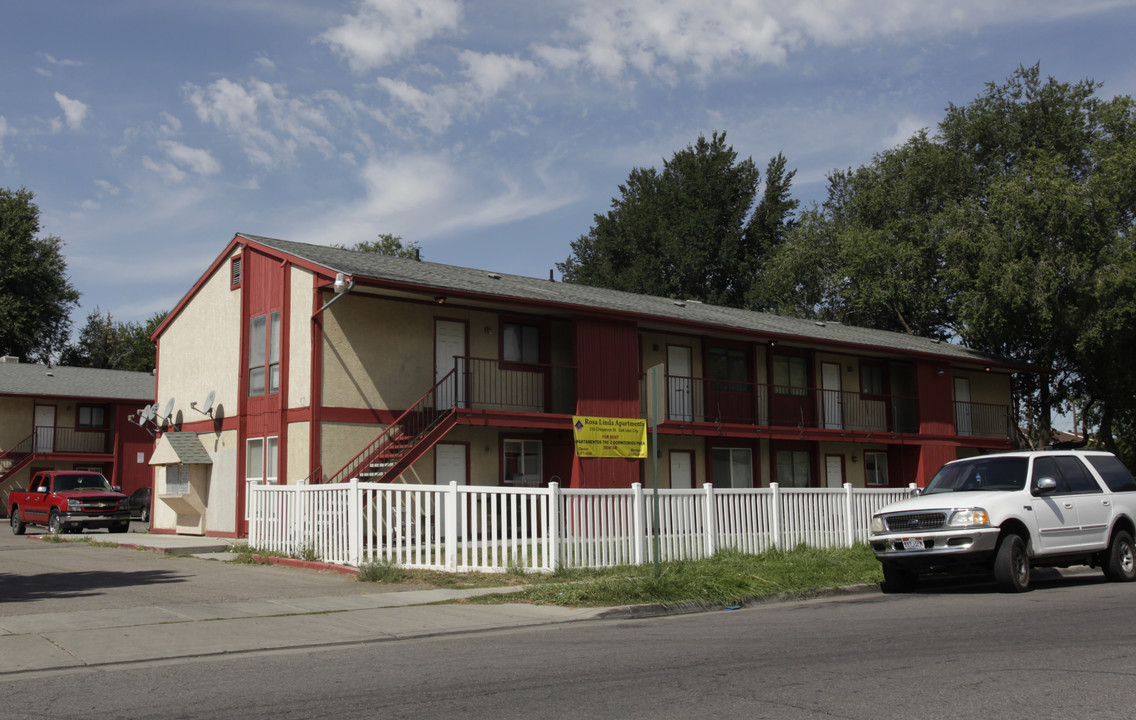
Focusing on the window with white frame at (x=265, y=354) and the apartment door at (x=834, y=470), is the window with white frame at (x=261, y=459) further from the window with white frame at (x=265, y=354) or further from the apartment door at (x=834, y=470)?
the apartment door at (x=834, y=470)

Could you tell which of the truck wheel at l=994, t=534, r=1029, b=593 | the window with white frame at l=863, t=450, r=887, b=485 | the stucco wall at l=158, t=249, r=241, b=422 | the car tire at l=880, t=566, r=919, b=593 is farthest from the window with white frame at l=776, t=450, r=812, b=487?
the truck wheel at l=994, t=534, r=1029, b=593

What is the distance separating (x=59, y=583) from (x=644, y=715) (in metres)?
10.8

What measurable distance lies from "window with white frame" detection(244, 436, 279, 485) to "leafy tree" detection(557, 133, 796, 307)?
109 feet

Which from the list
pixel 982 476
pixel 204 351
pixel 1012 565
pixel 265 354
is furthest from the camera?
pixel 204 351

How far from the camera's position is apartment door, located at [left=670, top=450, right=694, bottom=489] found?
88.6 feet

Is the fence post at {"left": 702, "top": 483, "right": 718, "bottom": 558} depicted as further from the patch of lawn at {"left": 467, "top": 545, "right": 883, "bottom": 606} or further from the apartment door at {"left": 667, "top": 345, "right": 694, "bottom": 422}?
the apartment door at {"left": 667, "top": 345, "right": 694, "bottom": 422}

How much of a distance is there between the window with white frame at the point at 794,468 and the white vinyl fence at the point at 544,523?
1115 centimetres

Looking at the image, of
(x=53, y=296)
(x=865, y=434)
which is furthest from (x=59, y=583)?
(x=53, y=296)

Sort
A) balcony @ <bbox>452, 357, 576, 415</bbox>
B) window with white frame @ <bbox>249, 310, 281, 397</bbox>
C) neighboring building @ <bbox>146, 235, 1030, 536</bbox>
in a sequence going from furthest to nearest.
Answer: window with white frame @ <bbox>249, 310, 281, 397</bbox> → balcony @ <bbox>452, 357, 576, 415</bbox> → neighboring building @ <bbox>146, 235, 1030, 536</bbox>

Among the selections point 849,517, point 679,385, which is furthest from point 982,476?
point 679,385

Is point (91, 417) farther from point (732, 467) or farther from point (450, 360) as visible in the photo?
point (732, 467)

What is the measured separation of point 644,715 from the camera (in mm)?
6023

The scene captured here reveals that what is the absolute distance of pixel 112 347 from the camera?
228 feet

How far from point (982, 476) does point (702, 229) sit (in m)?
41.3
